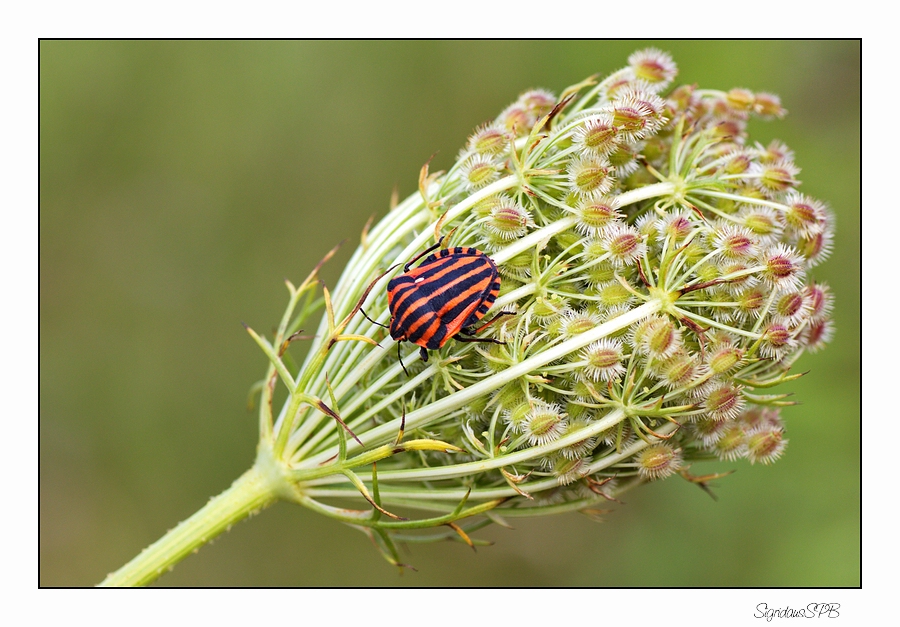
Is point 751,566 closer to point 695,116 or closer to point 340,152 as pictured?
point 695,116

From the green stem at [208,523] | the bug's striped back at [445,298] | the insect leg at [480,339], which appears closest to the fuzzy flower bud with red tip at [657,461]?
the insect leg at [480,339]

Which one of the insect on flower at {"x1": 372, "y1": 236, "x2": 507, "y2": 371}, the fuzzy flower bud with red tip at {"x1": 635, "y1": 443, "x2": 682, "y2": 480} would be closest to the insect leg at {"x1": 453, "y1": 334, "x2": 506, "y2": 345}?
the insect on flower at {"x1": 372, "y1": 236, "x2": 507, "y2": 371}

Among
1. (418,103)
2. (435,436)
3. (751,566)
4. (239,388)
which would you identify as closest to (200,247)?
(239,388)

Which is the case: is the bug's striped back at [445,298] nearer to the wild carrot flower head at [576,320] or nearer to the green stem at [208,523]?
the wild carrot flower head at [576,320]

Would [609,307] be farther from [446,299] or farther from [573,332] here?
[446,299]

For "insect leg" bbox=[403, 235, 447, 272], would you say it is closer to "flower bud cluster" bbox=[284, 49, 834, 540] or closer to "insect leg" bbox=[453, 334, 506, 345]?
"flower bud cluster" bbox=[284, 49, 834, 540]
